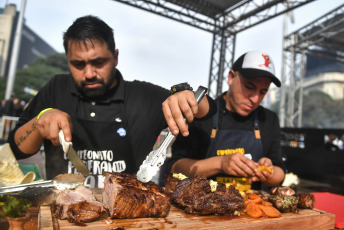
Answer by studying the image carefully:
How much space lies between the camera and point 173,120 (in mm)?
1789

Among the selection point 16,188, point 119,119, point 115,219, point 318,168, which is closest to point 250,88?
point 119,119

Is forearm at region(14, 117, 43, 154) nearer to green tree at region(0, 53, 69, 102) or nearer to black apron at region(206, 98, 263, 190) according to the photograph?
black apron at region(206, 98, 263, 190)

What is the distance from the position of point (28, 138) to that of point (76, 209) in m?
1.17

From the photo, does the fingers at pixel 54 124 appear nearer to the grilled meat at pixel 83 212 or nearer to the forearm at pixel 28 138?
the forearm at pixel 28 138

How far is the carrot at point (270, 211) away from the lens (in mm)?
1811

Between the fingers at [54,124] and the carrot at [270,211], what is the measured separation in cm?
151

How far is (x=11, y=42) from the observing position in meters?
51.0

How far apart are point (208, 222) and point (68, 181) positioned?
1.05 meters

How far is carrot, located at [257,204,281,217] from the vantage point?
181 cm

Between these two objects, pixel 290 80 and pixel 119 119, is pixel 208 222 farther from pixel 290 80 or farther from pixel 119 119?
pixel 290 80

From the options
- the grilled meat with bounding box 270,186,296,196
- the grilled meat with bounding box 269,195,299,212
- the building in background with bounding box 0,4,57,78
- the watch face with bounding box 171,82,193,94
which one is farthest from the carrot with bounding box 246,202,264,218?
the building in background with bounding box 0,4,57,78

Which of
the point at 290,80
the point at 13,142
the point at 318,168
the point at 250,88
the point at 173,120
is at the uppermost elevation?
the point at 290,80

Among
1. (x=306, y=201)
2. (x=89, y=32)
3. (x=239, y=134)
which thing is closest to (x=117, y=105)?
(x=89, y=32)

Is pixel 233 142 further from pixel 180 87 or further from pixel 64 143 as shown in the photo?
pixel 64 143
